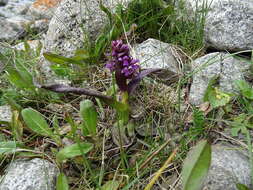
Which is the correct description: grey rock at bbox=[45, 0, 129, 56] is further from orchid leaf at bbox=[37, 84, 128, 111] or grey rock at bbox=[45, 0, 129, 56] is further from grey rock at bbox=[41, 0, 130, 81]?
orchid leaf at bbox=[37, 84, 128, 111]

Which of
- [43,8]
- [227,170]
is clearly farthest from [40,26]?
[227,170]

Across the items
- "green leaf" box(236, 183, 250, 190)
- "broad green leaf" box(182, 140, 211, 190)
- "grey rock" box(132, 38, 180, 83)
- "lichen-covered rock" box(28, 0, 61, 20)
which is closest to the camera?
"broad green leaf" box(182, 140, 211, 190)

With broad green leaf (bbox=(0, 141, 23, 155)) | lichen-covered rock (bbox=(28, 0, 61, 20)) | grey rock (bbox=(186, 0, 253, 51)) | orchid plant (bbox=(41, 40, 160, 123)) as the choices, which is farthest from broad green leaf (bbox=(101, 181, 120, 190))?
lichen-covered rock (bbox=(28, 0, 61, 20))

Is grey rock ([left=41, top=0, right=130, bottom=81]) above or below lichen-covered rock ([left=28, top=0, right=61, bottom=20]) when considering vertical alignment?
below

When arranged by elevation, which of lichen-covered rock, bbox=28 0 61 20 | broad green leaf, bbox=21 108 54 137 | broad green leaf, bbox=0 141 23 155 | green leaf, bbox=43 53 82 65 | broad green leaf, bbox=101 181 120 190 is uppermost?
lichen-covered rock, bbox=28 0 61 20

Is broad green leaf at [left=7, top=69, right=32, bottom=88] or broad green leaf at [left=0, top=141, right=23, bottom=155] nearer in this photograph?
broad green leaf at [left=0, top=141, right=23, bottom=155]

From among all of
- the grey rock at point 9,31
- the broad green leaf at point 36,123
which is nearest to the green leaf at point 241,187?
the broad green leaf at point 36,123

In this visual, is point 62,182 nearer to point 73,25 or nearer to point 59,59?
point 59,59

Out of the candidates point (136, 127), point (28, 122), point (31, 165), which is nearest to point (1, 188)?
point (31, 165)
